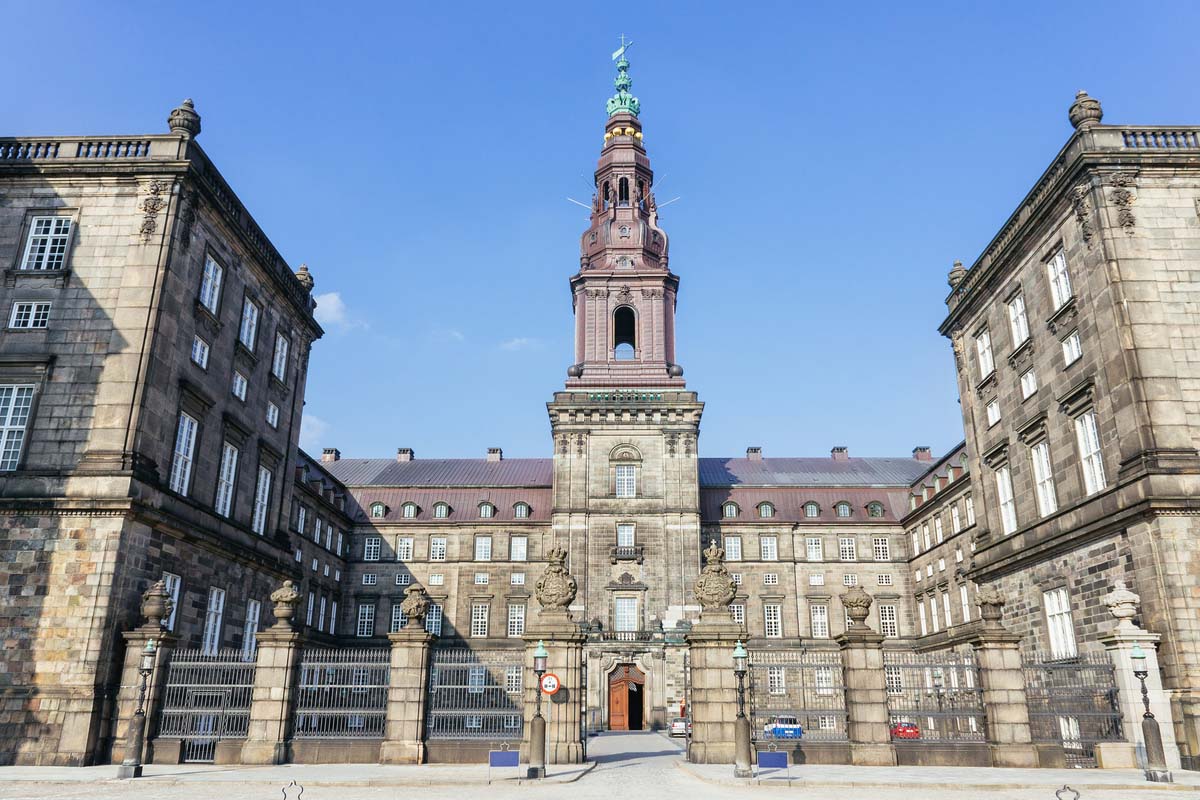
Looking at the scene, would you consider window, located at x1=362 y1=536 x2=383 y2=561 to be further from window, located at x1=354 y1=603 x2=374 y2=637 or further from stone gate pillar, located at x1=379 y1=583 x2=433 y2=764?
stone gate pillar, located at x1=379 y1=583 x2=433 y2=764

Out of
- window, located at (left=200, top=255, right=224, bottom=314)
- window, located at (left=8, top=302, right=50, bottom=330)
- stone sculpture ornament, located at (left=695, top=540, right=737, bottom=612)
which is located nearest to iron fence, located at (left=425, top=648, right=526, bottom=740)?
stone sculpture ornament, located at (left=695, top=540, right=737, bottom=612)

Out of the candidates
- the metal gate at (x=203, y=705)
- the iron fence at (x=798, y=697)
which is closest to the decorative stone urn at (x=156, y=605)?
the metal gate at (x=203, y=705)

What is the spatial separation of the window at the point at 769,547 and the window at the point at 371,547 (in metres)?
30.7

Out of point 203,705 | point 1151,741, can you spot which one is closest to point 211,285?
point 203,705

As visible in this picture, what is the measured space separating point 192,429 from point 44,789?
14.8 meters

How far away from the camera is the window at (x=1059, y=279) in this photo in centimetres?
3053

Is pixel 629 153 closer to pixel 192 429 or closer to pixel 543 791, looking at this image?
pixel 192 429

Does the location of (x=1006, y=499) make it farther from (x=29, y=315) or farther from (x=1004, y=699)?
(x=29, y=315)

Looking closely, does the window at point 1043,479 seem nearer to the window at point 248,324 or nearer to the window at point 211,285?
the window at point 248,324

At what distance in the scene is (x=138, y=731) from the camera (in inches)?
814

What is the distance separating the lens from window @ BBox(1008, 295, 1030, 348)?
33844mm

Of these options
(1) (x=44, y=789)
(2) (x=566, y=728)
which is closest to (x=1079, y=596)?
(2) (x=566, y=728)

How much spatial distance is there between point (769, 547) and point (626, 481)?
47.9 feet

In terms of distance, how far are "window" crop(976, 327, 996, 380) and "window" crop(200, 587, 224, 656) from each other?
32.8 metres
